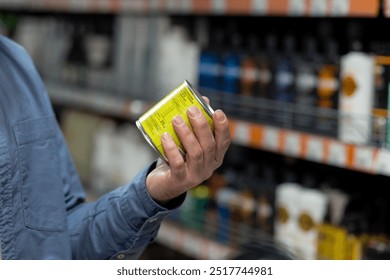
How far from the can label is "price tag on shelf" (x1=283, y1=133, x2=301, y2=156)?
111cm

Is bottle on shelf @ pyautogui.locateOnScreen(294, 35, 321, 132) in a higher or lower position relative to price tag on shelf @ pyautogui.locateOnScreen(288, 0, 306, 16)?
lower

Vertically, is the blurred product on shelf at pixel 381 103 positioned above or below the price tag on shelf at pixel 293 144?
above

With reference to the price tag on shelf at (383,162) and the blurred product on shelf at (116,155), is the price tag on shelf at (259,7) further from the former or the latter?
the blurred product on shelf at (116,155)

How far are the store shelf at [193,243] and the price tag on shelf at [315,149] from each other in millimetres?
535

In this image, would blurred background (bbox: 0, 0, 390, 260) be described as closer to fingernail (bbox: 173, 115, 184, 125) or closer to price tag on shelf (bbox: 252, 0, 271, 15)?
price tag on shelf (bbox: 252, 0, 271, 15)

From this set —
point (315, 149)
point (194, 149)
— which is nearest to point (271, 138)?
point (315, 149)

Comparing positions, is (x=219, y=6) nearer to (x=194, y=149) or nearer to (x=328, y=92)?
(x=328, y=92)

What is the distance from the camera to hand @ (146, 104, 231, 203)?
46.5 inches

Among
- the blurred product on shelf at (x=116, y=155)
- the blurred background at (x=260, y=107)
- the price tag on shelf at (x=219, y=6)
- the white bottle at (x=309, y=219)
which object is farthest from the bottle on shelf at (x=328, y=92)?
the blurred product on shelf at (x=116, y=155)

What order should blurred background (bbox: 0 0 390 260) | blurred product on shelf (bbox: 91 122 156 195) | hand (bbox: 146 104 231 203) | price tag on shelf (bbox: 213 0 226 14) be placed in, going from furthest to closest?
blurred product on shelf (bbox: 91 122 156 195) → price tag on shelf (bbox: 213 0 226 14) → blurred background (bbox: 0 0 390 260) → hand (bbox: 146 104 231 203)

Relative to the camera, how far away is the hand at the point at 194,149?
118 cm

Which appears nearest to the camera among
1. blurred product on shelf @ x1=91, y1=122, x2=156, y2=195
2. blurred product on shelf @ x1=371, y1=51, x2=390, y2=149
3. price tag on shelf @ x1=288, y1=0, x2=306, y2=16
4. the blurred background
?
blurred product on shelf @ x1=371, y1=51, x2=390, y2=149

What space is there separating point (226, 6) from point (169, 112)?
1.47 m

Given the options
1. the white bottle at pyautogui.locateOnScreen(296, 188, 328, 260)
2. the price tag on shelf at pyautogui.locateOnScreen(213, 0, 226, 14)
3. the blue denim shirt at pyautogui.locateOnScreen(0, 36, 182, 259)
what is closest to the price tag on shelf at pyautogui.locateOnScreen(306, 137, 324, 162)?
the white bottle at pyautogui.locateOnScreen(296, 188, 328, 260)
